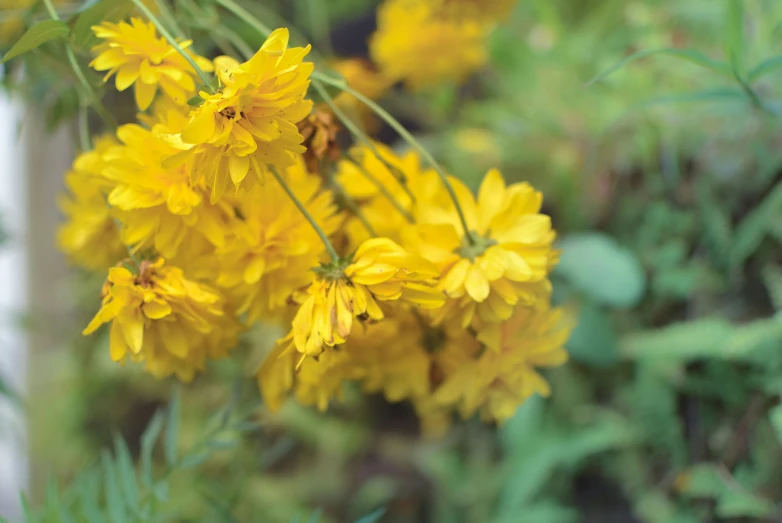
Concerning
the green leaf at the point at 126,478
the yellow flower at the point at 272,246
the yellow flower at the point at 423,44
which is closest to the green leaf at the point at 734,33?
the yellow flower at the point at 272,246

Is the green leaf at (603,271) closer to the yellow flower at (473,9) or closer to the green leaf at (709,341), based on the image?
the green leaf at (709,341)

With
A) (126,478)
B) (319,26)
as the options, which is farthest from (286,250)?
(319,26)

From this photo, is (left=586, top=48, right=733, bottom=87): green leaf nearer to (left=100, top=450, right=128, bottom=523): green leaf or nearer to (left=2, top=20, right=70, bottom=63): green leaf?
(left=2, top=20, right=70, bottom=63): green leaf

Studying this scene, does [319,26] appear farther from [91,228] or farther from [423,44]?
[91,228]

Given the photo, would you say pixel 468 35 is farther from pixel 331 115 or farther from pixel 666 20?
pixel 331 115

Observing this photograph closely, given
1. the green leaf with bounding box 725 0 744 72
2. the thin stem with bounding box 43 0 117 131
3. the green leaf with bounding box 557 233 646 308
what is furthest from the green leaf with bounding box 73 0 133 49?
the green leaf with bounding box 557 233 646 308
